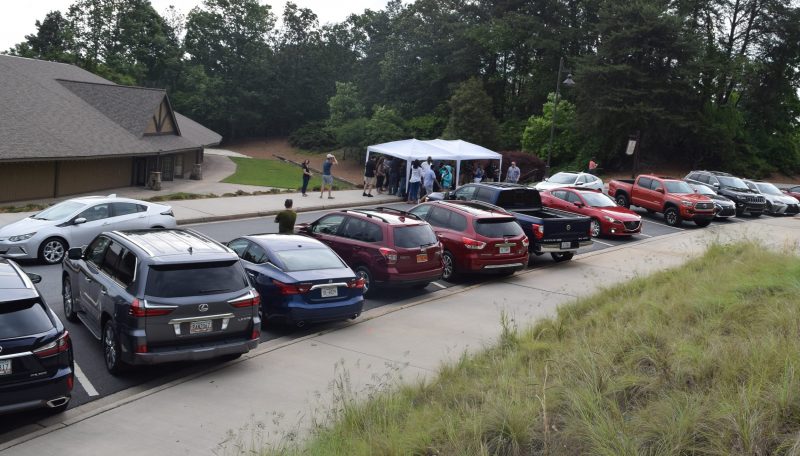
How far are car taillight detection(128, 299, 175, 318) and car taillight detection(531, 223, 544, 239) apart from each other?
11048mm

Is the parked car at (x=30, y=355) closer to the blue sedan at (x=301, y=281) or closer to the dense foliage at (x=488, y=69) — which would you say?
the blue sedan at (x=301, y=281)

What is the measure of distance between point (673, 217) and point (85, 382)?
23458 millimetres

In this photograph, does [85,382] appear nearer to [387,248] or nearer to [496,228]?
[387,248]

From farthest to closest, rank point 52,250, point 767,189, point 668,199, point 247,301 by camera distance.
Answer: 1. point 767,189
2. point 668,199
3. point 52,250
4. point 247,301

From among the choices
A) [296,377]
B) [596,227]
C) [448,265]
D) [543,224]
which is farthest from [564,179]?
[296,377]

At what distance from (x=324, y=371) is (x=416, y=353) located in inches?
60.5

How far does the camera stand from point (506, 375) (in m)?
7.57

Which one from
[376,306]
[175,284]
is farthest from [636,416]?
[376,306]

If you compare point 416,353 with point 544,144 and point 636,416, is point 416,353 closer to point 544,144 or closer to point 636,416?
point 636,416

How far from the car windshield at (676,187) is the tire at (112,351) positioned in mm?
23590

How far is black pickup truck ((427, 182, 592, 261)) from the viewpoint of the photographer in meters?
18.0

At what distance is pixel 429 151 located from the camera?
3222 centimetres

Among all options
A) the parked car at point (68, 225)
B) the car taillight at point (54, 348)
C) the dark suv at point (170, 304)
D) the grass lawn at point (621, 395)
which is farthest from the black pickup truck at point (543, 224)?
the car taillight at point (54, 348)

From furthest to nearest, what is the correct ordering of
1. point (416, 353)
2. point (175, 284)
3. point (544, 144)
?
1. point (544, 144)
2. point (416, 353)
3. point (175, 284)
